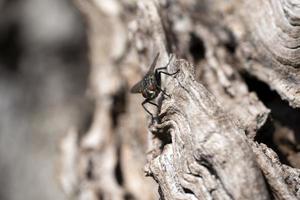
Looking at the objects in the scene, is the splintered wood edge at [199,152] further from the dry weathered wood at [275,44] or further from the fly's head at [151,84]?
the dry weathered wood at [275,44]

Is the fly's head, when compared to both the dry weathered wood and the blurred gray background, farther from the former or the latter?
the blurred gray background

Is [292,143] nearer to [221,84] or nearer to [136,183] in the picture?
[221,84]

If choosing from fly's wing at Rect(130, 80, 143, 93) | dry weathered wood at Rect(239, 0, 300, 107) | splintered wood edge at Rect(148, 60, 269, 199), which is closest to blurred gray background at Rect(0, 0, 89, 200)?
fly's wing at Rect(130, 80, 143, 93)

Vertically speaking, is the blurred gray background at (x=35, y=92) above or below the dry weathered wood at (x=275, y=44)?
above

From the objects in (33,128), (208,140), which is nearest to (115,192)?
(208,140)

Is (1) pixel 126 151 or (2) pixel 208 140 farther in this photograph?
(1) pixel 126 151

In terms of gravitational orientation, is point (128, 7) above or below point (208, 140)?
above

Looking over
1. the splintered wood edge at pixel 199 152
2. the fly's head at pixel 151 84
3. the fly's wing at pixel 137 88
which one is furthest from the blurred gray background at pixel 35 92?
the splintered wood edge at pixel 199 152

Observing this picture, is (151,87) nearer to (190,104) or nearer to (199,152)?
(190,104)
